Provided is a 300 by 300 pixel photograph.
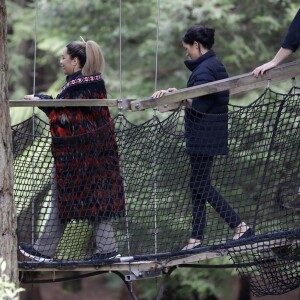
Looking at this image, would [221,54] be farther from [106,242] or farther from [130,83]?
[106,242]

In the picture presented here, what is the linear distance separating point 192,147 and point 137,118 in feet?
16.3

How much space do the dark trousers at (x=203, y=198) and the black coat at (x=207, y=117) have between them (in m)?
0.08

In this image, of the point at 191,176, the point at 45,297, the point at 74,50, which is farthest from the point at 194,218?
the point at 45,297

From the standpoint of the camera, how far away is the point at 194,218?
235 inches

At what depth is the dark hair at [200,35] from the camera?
19.1ft

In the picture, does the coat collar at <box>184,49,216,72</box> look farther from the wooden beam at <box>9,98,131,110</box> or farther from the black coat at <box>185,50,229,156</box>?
the wooden beam at <box>9,98,131,110</box>

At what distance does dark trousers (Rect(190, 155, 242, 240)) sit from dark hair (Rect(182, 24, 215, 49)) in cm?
63

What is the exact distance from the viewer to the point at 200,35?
586cm

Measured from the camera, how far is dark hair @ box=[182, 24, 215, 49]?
5.84 meters

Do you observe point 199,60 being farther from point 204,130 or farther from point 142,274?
point 142,274

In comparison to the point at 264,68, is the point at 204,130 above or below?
below

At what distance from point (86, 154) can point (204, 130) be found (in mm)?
707

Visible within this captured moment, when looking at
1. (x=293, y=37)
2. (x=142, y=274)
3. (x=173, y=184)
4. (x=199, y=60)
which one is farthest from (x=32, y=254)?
(x=293, y=37)

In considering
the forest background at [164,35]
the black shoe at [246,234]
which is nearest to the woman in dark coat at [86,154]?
the black shoe at [246,234]
